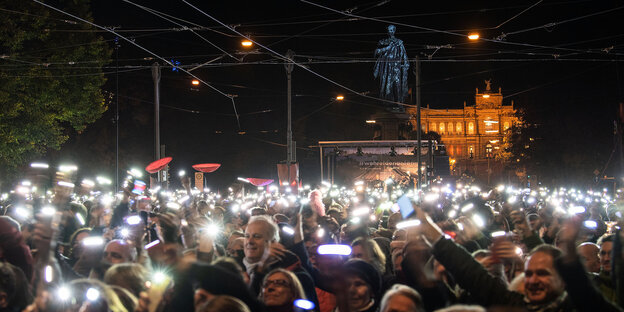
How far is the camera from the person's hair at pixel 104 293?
4553mm

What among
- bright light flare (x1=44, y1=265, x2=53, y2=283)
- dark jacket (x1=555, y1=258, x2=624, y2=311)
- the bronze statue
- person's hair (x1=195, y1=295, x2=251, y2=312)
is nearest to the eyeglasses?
person's hair (x1=195, y1=295, x2=251, y2=312)

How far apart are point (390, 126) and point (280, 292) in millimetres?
71779

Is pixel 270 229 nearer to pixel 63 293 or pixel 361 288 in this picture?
pixel 361 288

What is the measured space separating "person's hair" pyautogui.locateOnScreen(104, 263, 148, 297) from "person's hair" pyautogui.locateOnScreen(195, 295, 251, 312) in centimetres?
163

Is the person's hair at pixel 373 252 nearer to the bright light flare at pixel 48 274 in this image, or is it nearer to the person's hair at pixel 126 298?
the person's hair at pixel 126 298

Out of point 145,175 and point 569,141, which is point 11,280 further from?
point 145,175

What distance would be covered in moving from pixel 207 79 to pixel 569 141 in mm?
25013

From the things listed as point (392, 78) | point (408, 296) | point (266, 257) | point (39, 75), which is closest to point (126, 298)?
point (266, 257)

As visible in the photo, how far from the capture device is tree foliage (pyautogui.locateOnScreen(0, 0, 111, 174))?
24281 millimetres

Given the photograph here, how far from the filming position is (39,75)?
25781 mm

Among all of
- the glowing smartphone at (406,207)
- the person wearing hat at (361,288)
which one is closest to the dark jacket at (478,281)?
the glowing smartphone at (406,207)

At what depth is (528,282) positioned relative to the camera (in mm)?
4473

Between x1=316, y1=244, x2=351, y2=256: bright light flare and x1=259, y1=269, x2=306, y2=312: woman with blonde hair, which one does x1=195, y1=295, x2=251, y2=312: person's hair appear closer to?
x1=259, y1=269, x2=306, y2=312: woman with blonde hair

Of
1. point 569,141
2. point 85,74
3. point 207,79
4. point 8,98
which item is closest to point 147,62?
point 207,79
